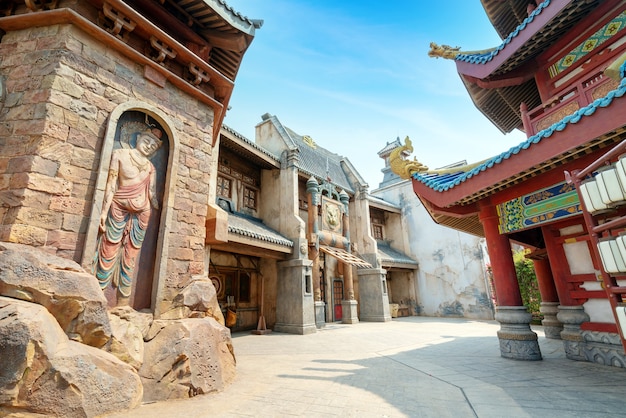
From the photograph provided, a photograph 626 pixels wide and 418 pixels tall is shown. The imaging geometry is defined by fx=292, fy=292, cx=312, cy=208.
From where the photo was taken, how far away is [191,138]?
498 cm

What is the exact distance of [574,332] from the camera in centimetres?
500

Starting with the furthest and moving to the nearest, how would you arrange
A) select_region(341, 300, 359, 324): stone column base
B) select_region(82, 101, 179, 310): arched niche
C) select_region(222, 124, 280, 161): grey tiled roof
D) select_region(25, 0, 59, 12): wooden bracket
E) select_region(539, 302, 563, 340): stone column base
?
select_region(341, 300, 359, 324): stone column base < select_region(222, 124, 280, 161): grey tiled roof < select_region(539, 302, 563, 340): stone column base < select_region(25, 0, 59, 12): wooden bracket < select_region(82, 101, 179, 310): arched niche

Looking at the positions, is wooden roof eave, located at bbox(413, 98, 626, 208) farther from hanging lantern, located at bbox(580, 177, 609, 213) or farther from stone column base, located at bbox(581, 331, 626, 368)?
stone column base, located at bbox(581, 331, 626, 368)

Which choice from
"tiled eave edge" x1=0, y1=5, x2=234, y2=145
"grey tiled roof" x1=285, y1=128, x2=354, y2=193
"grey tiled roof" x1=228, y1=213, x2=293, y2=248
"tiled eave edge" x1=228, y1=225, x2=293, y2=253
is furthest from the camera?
"grey tiled roof" x1=285, y1=128, x2=354, y2=193

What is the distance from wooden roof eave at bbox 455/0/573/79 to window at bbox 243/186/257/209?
8.35m

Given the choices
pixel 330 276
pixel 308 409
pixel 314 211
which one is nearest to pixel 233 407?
pixel 308 409

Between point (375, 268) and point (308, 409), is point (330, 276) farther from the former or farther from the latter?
point (308, 409)

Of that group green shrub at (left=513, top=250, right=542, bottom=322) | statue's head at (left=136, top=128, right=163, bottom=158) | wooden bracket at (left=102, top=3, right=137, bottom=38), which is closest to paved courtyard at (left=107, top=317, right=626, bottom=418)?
statue's head at (left=136, top=128, right=163, bottom=158)

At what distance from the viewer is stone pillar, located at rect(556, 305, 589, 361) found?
4879mm

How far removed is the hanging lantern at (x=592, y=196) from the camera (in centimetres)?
271

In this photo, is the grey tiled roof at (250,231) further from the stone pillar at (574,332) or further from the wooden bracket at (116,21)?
the stone pillar at (574,332)

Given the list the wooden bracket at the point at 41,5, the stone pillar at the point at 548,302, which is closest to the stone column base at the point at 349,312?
the stone pillar at the point at 548,302

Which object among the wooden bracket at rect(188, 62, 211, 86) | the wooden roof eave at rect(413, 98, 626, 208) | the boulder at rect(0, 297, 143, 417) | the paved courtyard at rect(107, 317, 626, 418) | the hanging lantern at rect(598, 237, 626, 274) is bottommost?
the paved courtyard at rect(107, 317, 626, 418)

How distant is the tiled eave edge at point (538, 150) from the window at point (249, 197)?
7496 mm
